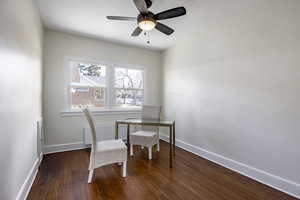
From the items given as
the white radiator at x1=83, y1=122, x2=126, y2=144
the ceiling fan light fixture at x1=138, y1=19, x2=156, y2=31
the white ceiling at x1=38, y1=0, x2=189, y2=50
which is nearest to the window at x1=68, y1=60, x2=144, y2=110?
the white radiator at x1=83, y1=122, x2=126, y2=144

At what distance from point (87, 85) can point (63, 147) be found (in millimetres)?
1466

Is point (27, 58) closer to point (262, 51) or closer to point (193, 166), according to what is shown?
point (193, 166)

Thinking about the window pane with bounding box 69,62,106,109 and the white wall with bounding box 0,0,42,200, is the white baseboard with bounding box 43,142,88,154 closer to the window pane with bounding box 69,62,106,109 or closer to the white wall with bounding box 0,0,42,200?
the window pane with bounding box 69,62,106,109

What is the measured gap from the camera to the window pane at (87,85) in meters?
3.59

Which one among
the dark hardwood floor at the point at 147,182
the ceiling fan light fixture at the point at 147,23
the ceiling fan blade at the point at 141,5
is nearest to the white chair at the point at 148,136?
the dark hardwood floor at the point at 147,182

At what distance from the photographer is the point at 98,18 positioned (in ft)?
8.97

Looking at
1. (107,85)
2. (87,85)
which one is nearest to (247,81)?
(107,85)

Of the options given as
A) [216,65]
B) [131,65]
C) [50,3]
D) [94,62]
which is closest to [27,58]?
[50,3]

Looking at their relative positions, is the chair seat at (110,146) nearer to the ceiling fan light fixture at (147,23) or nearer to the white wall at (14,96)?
the white wall at (14,96)

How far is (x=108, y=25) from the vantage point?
301 centimetres

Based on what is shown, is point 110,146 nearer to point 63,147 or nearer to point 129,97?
point 63,147

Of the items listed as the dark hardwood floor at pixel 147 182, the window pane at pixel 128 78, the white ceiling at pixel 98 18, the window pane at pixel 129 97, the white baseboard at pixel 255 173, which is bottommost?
the dark hardwood floor at pixel 147 182

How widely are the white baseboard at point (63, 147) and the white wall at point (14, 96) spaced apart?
1263 millimetres

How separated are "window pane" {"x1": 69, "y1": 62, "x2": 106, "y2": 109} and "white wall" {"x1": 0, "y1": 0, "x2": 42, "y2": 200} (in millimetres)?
1510
